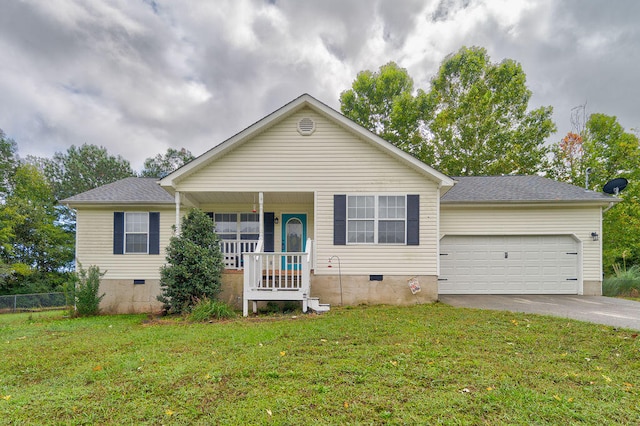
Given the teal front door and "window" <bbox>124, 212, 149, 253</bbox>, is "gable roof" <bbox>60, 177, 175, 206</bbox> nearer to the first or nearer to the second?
"window" <bbox>124, 212, 149, 253</bbox>

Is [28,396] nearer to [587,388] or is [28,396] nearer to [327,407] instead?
[327,407]

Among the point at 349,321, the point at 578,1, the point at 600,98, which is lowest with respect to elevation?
the point at 349,321

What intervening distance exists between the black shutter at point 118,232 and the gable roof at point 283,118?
2.98 m

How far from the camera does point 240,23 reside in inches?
502

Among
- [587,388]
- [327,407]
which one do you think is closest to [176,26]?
[327,407]

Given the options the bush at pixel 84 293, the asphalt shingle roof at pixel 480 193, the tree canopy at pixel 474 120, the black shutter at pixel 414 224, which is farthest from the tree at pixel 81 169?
the black shutter at pixel 414 224

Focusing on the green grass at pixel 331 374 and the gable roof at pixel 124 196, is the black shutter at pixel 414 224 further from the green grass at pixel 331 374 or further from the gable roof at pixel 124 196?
the gable roof at pixel 124 196

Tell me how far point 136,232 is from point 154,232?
628 millimetres

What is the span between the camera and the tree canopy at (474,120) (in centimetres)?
1738

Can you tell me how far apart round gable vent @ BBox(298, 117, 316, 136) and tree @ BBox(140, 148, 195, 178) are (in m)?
24.7

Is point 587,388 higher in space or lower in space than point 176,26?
lower

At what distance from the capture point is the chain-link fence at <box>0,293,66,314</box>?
12742 mm

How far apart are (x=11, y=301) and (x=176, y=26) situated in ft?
47.5

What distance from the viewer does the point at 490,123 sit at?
56.6ft
